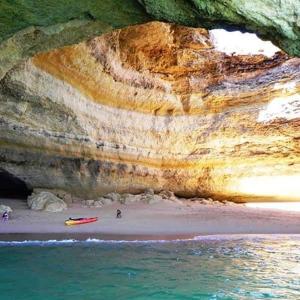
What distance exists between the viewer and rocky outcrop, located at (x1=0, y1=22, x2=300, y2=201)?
13.1m

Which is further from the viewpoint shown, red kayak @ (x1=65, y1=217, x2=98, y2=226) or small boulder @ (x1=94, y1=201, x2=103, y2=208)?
small boulder @ (x1=94, y1=201, x2=103, y2=208)

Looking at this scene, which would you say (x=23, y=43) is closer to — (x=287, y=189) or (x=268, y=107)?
(x=268, y=107)

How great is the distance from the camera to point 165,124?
15180 mm

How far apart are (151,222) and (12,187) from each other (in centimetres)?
660

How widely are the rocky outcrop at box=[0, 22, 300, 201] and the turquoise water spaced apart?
4669 millimetres

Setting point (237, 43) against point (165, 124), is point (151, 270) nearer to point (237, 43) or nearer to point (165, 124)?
point (165, 124)

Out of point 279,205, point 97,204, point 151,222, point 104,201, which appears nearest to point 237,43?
point 279,205

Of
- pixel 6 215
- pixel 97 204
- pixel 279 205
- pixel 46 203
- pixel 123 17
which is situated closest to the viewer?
pixel 123 17

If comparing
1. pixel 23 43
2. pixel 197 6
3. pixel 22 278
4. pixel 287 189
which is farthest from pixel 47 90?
pixel 287 189

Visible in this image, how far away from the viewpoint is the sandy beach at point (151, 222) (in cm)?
1080

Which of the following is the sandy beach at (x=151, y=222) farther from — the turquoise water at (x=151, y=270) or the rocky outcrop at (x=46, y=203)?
the turquoise water at (x=151, y=270)

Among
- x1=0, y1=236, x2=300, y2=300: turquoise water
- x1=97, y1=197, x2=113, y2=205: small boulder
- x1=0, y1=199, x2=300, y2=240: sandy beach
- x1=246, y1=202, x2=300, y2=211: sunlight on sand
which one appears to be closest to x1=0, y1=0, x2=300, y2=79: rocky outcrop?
x1=0, y1=236, x2=300, y2=300: turquoise water

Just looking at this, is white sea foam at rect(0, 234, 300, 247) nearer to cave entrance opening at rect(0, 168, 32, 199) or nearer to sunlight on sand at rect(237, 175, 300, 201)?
sunlight on sand at rect(237, 175, 300, 201)

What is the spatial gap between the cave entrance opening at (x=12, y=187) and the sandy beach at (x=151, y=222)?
2.45ft
